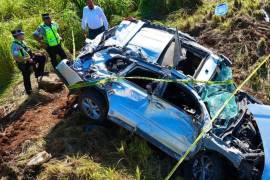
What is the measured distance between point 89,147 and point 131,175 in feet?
3.25

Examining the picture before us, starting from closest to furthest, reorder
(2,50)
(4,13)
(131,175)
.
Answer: (131,175) < (2,50) < (4,13)

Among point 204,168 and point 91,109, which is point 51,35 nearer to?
point 91,109

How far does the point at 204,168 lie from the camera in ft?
26.0

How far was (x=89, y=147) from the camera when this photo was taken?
854 cm

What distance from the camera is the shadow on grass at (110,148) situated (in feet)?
27.1

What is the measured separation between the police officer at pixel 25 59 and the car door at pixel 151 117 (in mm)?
2421

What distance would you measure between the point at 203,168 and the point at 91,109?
2.37 m

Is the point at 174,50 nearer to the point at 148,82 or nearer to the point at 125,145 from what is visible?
the point at 148,82

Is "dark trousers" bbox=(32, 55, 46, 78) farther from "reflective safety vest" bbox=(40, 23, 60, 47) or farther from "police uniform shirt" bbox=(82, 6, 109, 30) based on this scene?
"police uniform shirt" bbox=(82, 6, 109, 30)

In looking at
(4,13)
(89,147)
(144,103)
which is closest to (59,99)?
(89,147)

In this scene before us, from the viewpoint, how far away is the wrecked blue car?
756 centimetres

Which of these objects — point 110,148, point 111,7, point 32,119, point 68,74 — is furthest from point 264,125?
point 111,7

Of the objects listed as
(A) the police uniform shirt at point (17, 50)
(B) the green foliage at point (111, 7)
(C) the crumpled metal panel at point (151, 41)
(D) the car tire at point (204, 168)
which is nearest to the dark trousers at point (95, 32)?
(A) the police uniform shirt at point (17, 50)

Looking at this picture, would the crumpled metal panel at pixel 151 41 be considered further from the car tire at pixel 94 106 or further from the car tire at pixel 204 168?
the car tire at pixel 204 168
